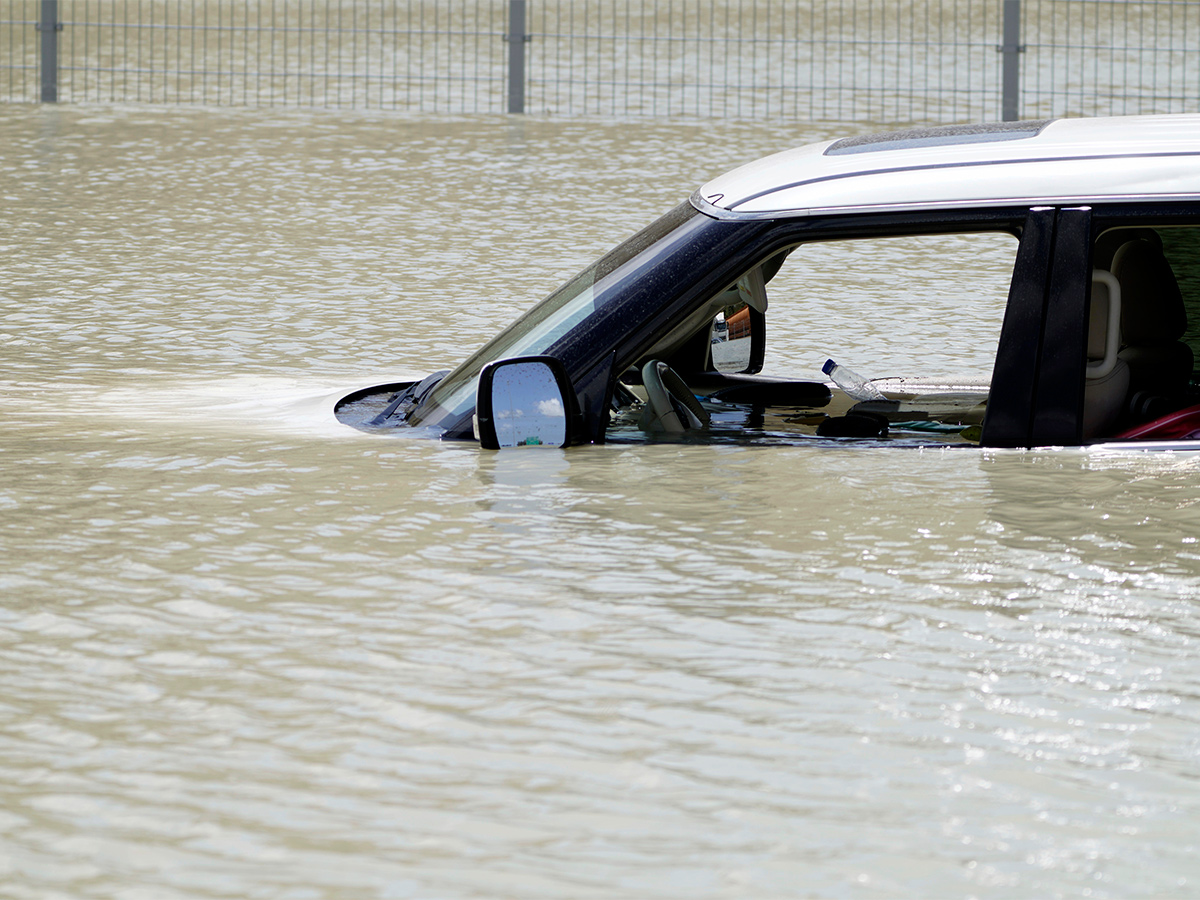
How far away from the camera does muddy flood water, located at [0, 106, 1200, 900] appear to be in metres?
2.85

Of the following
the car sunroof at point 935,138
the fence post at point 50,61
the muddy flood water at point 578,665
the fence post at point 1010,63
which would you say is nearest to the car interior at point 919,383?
the muddy flood water at point 578,665

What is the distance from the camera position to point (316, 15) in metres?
23.1

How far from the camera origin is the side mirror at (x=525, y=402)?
468 cm

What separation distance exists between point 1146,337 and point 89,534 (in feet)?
8.44

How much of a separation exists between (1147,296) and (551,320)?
1.47 meters

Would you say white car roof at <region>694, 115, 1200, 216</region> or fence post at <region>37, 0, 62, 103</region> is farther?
fence post at <region>37, 0, 62, 103</region>

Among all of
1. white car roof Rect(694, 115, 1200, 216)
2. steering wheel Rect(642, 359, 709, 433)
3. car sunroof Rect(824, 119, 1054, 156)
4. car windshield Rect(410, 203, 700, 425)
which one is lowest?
steering wheel Rect(642, 359, 709, 433)

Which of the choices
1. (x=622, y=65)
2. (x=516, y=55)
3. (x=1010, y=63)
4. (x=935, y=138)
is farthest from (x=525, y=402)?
(x=622, y=65)

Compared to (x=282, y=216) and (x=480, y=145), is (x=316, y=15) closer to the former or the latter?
(x=480, y=145)

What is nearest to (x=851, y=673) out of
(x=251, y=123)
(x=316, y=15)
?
(x=251, y=123)

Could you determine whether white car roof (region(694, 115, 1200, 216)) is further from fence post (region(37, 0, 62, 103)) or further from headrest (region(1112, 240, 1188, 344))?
fence post (region(37, 0, 62, 103))

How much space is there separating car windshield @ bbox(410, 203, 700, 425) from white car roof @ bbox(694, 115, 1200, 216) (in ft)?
0.56

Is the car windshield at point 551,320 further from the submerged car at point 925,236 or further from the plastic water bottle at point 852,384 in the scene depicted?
the plastic water bottle at point 852,384

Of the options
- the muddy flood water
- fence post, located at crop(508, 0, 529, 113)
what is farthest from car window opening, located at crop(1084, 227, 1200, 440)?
fence post, located at crop(508, 0, 529, 113)
